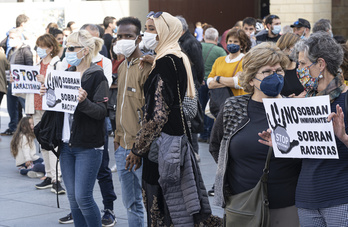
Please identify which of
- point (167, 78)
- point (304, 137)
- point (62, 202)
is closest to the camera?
point (304, 137)

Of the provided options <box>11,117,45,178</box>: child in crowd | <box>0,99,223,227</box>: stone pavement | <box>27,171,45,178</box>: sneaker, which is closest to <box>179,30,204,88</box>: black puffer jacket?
<box>0,99,223,227</box>: stone pavement

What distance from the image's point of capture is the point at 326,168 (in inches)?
155

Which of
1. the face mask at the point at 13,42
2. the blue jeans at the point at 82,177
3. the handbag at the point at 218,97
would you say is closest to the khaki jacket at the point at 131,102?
the blue jeans at the point at 82,177

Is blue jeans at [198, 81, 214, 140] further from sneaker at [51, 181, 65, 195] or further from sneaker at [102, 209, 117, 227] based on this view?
sneaker at [102, 209, 117, 227]

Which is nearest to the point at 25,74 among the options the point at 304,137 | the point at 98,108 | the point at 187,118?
the point at 98,108

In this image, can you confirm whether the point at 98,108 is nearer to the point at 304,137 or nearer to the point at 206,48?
the point at 304,137

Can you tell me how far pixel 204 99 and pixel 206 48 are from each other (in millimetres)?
1371

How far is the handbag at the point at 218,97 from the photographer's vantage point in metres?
8.24

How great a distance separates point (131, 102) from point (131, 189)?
30.5 inches

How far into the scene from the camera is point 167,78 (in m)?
4.94

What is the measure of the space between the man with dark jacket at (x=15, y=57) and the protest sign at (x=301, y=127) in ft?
29.6

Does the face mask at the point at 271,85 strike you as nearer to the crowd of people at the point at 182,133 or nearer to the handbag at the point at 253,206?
the crowd of people at the point at 182,133

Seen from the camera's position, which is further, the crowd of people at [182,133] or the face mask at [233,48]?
the face mask at [233,48]

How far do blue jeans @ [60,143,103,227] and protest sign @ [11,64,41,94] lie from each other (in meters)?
3.15
